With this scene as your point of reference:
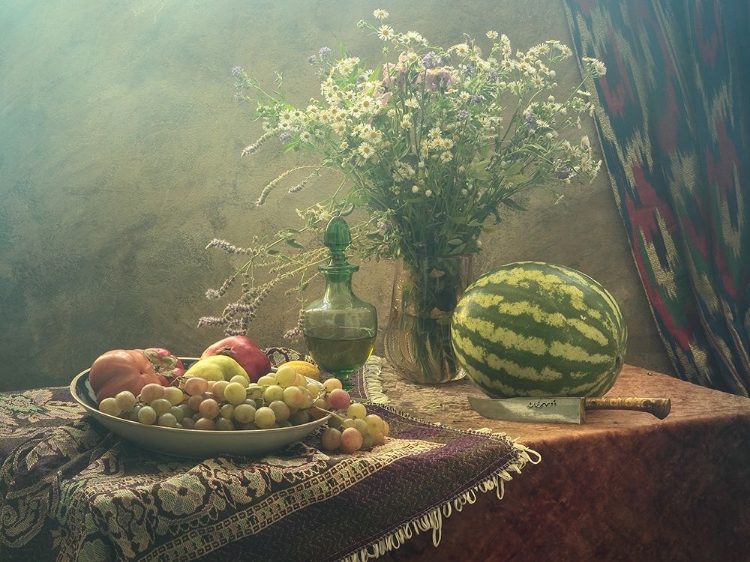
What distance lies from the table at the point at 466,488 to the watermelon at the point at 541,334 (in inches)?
3.5

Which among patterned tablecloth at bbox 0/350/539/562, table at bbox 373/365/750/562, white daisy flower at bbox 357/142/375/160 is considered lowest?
table at bbox 373/365/750/562

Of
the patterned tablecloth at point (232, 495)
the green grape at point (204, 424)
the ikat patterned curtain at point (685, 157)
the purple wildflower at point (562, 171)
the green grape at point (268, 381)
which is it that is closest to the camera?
the patterned tablecloth at point (232, 495)

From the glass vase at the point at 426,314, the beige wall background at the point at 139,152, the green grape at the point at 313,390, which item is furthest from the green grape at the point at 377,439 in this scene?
the beige wall background at the point at 139,152

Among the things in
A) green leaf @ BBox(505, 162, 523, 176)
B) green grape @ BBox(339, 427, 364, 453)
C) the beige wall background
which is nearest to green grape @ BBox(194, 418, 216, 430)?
green grape @ BBox(339, 427, 364, 453)

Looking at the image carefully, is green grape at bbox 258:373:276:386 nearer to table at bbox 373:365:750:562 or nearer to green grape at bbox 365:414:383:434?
green grape at bbox 365:414:383:434

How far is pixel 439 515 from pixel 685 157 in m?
1.36

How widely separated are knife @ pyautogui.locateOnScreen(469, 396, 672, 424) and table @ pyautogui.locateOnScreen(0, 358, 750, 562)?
0.03m

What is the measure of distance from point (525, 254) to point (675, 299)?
1.50 feet

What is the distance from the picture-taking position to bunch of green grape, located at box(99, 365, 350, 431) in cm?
127

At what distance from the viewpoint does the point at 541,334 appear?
1521 mm

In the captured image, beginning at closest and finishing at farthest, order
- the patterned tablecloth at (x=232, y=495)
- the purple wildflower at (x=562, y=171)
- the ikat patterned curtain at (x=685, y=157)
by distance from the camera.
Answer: the patterned tablecloth at (x=232, y=495), the purple wildflower at (x=562, y=171), the ikat patterned curtain at (x=685, y=157)

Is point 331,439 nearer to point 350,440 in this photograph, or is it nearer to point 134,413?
point 350,440

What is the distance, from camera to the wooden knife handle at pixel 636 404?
4.80ft

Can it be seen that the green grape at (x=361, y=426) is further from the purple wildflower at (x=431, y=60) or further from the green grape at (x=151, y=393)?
the purple wildflower at (x=431, y=60)
